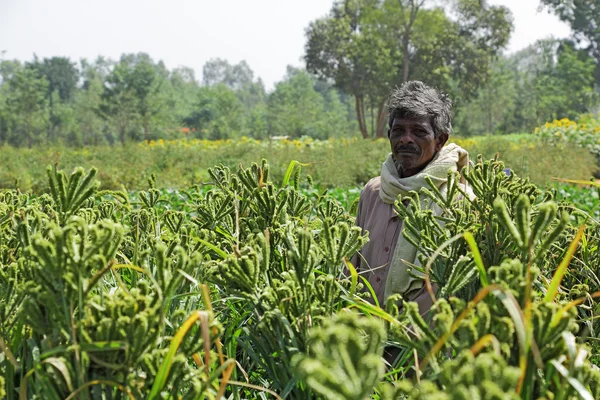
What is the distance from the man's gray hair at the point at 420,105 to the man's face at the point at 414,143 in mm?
30

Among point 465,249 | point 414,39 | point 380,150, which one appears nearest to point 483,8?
point 414,39

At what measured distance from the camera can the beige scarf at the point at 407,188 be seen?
102 inches

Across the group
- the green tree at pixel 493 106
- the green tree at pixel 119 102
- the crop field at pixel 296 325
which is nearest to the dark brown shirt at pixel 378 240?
the crop field at pixel 296 325

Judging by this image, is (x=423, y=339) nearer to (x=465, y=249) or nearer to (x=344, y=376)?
(x=344, y=376)

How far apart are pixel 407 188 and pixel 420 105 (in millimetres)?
430

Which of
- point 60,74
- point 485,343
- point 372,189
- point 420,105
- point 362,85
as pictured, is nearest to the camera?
point 485,343

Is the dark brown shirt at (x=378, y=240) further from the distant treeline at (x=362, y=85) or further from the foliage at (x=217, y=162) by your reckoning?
the distant treeline at (x=362, y=85)

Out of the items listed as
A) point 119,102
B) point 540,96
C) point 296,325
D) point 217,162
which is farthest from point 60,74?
point 296,325

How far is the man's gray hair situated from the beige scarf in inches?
5.7

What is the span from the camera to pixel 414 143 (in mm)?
2906

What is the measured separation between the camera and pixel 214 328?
1.05 metres

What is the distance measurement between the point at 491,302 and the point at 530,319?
14 cm

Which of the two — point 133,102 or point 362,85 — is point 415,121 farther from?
point 133,102

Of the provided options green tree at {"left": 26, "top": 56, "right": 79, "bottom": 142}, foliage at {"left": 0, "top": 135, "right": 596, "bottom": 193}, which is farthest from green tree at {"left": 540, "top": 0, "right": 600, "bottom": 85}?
green tree at {"left": 26, "top": 56, "right": 79, "bottom": 142}
